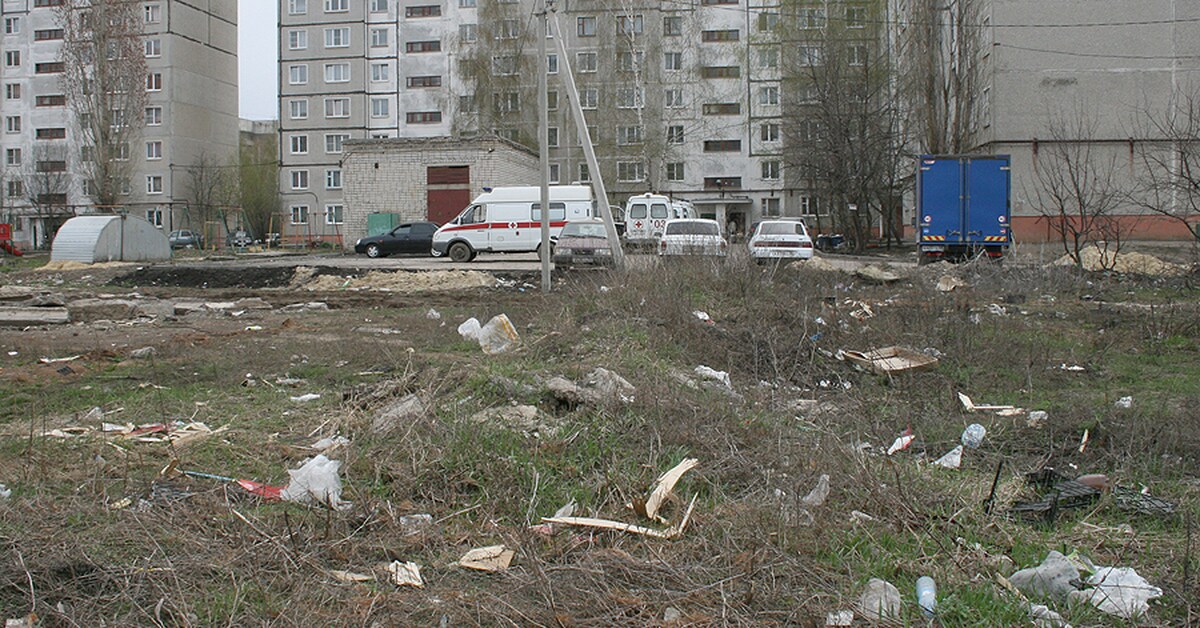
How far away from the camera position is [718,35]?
193ft

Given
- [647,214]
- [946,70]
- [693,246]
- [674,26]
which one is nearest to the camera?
[693,246]

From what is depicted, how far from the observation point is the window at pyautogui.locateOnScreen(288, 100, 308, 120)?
6519 cm

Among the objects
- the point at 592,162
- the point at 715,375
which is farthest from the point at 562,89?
the point at 715,375

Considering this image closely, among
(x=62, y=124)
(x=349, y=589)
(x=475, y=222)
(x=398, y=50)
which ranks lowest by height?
(x=349, y=589)

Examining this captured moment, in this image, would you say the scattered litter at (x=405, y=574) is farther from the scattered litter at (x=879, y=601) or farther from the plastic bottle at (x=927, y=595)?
the plastic bottle at (x=927, y=595)

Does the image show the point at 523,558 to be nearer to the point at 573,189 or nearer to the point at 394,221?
the point at 573,189

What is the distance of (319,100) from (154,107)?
11.6 m

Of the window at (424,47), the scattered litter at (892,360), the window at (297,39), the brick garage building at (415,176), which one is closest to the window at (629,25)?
the window at (424,47)

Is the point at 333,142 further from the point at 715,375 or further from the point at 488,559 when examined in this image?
the point at 488,559

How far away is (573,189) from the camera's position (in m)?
29.6

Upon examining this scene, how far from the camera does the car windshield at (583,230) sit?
23.3 metres

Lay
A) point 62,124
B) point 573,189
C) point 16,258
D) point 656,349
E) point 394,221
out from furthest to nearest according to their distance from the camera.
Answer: point 62,124 < point 394,221 < point 16,258 < point 573,189 < point 656,349

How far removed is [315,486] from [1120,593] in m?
3.45

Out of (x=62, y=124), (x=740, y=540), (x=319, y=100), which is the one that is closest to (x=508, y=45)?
(x=319, y=100)
